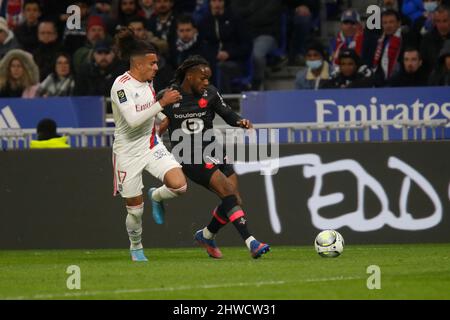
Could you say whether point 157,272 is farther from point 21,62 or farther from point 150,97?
point 21,62

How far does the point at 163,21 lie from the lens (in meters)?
20.7

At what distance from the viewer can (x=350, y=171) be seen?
1630 centimetres

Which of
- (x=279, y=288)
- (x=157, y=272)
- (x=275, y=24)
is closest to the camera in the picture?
(x=279, y=288)

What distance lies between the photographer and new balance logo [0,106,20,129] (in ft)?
59.9

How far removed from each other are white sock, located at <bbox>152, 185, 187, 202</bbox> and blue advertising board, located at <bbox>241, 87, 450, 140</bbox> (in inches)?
112

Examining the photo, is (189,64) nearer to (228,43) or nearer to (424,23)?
(424,23)

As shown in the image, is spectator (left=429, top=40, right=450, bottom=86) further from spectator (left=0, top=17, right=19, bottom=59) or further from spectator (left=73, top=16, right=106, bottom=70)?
spectator (left=0, top=17, right=19, bottom=59)

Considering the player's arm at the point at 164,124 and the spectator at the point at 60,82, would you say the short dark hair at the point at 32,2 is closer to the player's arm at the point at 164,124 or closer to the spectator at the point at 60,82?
the spectator at the point at 60,82

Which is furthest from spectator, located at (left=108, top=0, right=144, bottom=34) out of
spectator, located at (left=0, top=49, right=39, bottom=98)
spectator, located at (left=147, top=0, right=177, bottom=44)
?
spectator, located at (left=0, top=49, right=39, bottom=98)

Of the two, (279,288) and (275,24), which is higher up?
(275,24)

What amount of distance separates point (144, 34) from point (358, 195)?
220 inches

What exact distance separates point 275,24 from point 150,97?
7909mm
